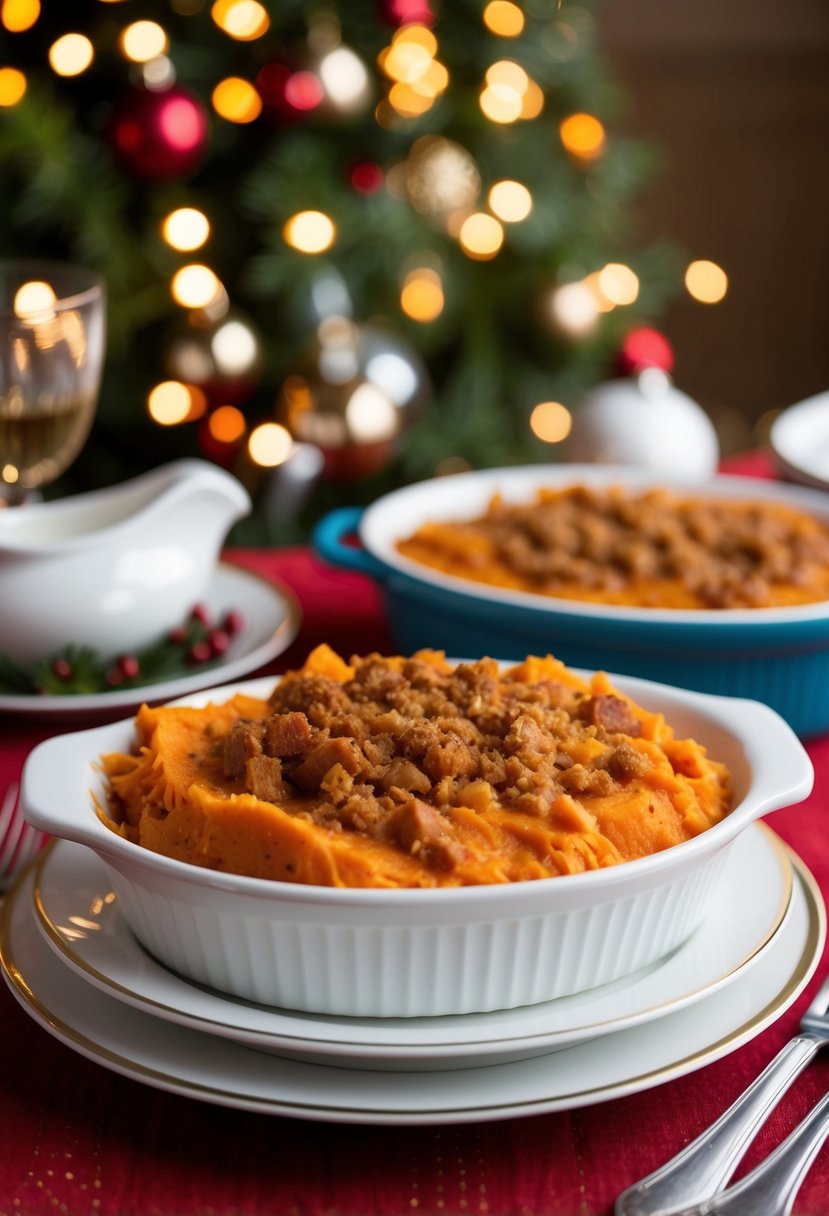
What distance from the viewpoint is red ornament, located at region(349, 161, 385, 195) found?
3279 millimetres

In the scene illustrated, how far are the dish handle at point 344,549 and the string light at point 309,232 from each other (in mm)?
1423

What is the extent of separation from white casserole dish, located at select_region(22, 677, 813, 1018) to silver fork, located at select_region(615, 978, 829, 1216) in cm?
12

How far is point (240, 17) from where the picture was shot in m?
2.94

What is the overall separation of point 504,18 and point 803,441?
162cm

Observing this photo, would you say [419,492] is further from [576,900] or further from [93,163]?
[93,163]

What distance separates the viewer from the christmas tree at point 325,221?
2977mm

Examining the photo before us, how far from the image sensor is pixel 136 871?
96 centimetres

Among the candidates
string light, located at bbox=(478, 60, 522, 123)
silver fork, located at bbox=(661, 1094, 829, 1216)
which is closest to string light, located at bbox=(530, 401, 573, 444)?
string light, located at bbox=(478, 60, 522, 123)

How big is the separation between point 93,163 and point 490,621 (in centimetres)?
194

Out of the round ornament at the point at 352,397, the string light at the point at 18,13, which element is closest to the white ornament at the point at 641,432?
the round ornament at the point at 352,397

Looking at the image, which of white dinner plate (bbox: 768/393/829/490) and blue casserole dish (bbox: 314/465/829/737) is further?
white dinner plate (bbox: 768/393/829/490)

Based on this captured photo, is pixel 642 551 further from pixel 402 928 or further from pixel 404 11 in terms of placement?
pixel 404 11

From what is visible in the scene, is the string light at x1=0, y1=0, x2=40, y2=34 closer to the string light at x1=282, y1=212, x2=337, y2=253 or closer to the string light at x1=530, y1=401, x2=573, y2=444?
the string light at x1=282, y1=212, x2=337, y2=253

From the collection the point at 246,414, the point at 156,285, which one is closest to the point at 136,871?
the point at 156,285
